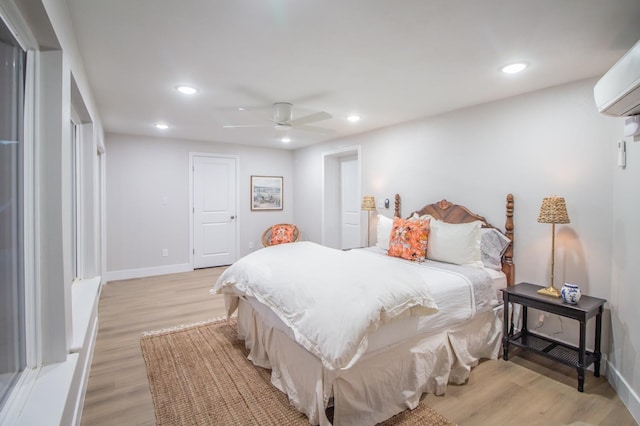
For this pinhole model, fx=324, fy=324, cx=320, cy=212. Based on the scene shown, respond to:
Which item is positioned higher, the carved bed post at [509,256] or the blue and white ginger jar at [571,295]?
the carved bed post at [509,256]

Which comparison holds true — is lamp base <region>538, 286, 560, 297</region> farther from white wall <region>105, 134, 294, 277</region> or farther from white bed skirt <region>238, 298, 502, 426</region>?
white wall <region>105, 134, 294, 277</region>

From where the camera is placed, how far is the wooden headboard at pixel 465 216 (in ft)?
10.0

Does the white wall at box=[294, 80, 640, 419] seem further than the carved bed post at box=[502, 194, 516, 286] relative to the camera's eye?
No

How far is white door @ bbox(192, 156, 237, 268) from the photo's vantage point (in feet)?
19.1

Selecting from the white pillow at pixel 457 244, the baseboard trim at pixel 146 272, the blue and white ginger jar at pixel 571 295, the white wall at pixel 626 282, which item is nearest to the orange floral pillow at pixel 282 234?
the baseboard trim at pixel 146 272

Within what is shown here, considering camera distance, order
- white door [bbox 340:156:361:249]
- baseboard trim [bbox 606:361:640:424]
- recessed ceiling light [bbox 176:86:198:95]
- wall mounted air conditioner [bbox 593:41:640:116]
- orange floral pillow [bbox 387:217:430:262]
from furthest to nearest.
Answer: white door [bbox 340:156:361:249] → orange floral pillow [bbox 387:217:430:262] → recessed ceiling light [bbox 176:86:198:95] → baseboard trim [bbox 606:361:640:424] → wall mounted air conditioner [bbox 593:41:640:116]

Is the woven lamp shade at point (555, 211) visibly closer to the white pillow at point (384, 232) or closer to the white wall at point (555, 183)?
the white wall at point (555, 183)

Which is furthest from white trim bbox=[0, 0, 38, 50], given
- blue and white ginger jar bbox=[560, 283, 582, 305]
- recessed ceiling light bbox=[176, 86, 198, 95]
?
blue and white ginger jar bbox=[560, 283, 582, 305]

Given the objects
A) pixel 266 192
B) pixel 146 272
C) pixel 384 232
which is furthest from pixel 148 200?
pixel 384 232

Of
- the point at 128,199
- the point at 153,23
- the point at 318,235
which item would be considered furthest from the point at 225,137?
the point at 153,23

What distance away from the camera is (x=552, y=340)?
279cm

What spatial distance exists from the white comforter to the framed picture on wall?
3.78 meters

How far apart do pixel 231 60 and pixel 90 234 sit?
1.97 m

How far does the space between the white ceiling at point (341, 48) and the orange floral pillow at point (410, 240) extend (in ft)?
4.14
